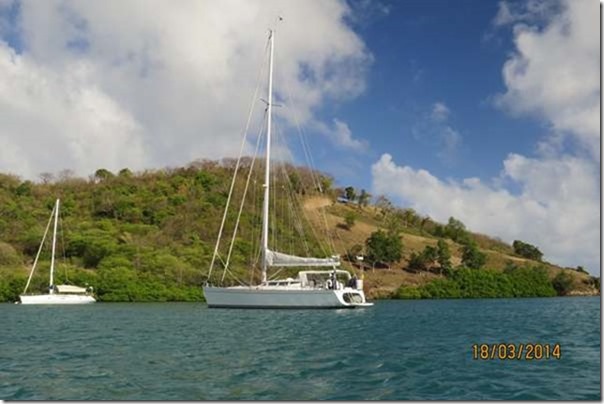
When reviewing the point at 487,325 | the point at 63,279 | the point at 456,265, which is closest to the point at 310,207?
the point at 456,265

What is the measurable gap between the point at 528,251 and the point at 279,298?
366 ft

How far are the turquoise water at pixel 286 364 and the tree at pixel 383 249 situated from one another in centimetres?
7535

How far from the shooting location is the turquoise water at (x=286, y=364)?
15.0m

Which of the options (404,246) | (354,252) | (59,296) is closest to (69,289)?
(59,296)

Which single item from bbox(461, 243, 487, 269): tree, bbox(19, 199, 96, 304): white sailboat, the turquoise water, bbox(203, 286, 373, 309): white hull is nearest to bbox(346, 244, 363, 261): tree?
bbox(461, 243, 487, 269): tree

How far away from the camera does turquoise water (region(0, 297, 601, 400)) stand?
1504 centimetres

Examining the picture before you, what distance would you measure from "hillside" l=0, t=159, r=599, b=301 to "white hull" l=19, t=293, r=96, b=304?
608 cm

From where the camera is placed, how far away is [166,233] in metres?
102

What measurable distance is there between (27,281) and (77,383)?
62.2 meters
